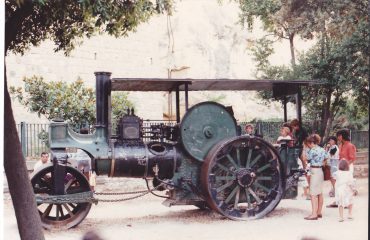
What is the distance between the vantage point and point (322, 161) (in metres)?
6.05

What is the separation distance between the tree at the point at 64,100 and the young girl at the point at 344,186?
403 centimetres

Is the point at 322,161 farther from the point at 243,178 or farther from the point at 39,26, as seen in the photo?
the point at 39,26

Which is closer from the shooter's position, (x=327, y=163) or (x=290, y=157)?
(x=327, y=163)

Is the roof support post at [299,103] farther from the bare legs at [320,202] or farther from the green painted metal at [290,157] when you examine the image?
the bare legs at [320,202]

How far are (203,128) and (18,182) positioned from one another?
332cm

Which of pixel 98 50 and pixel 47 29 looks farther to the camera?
pixel 98 50

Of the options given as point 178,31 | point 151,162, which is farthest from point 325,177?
point 178,31

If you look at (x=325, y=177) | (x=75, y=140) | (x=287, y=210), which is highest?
(x=75, y=140)

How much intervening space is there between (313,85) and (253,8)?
131 centimetres

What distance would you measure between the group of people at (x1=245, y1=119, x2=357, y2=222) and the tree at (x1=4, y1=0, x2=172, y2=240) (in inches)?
85.1

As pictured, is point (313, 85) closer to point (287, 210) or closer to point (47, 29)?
point (287, 210)

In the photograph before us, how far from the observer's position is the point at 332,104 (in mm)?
6691

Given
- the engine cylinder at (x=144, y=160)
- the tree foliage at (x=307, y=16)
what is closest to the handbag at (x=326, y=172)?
the tree foliage at (x=307, y=16)

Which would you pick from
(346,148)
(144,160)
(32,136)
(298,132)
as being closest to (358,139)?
(346,148)
